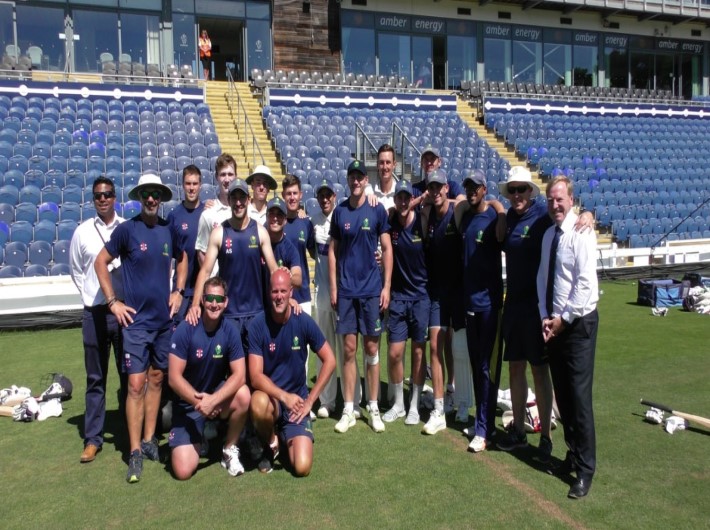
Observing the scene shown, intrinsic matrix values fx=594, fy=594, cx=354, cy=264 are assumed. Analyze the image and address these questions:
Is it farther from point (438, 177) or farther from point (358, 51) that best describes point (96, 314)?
point (358, 51)

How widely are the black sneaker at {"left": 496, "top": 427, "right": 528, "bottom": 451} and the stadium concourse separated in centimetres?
734

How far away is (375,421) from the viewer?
504cm

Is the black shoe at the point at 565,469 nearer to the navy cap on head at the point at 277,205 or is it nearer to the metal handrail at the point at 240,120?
the navy cap on head at the point at 277,205

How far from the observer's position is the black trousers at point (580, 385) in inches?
151

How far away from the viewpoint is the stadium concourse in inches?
450

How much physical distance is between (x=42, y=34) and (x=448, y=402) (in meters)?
20.1

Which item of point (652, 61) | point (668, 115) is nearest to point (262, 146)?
point (668, 115)

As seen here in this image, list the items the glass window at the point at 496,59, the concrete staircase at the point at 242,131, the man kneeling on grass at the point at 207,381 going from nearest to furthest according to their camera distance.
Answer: the man kneeling on grass at the point at 207,381
the concrete staircase at the point at 242,131
the glass window at the point at 496,59

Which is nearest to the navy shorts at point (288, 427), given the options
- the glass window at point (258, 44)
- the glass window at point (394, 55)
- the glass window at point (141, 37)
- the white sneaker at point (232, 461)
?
the white sneaker at point (232, 461)

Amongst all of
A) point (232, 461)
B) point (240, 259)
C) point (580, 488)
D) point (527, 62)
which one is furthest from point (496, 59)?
point (232, 461)

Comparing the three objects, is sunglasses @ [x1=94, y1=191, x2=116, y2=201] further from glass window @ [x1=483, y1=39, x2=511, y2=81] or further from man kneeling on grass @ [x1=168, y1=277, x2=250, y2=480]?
glass window @ [x1=483, y1=39, x2=511, y2=81]

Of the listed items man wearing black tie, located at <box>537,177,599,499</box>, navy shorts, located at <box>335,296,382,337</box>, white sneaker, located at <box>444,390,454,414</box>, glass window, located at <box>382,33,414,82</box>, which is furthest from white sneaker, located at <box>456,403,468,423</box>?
glass window, located at <box>382,33,414,82</box>

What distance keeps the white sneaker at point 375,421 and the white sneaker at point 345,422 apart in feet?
0.52

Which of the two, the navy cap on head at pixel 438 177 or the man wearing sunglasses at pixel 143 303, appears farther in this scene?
the navy cap on head at pixel 438 177
